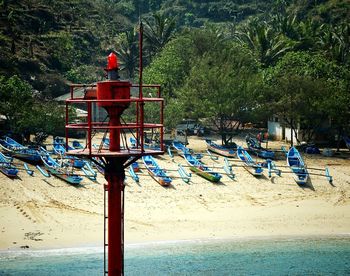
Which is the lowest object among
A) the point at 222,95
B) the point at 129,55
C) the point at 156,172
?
the point at 156,172

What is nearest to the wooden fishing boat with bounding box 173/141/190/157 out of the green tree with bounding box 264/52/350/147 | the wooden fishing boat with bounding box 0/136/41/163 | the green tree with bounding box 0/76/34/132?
the green tree with bounding box 264/52/350/147

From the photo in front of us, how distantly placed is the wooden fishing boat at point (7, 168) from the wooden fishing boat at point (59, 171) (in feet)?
5.74

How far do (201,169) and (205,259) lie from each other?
1115 centimetres

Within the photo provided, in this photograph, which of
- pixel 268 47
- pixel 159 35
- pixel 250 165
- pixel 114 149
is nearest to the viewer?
pixel 114 149

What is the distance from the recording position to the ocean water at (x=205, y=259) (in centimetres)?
2523

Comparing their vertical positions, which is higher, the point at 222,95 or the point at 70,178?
the point at 222,95

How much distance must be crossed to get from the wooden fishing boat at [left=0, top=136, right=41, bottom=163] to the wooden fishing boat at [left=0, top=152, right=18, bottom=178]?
1.61 metres

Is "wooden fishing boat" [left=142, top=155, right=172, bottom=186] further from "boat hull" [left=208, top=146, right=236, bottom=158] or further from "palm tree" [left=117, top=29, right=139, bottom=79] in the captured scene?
"palm tree" [left=117, top=29, right=139, bottom=79]

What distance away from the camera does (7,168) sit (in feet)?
113

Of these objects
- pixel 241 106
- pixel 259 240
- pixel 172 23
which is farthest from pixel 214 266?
pixel 172 23

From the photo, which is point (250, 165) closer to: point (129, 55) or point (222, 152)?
point (222, 152)

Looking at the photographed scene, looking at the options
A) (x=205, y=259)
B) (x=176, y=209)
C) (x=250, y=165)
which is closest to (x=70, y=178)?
(x=176, y=209)

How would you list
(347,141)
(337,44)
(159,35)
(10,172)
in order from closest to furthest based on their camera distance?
(10,172)
(347,141)
(337,44)
(159,35)

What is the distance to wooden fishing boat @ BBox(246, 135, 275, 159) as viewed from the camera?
42594mm
